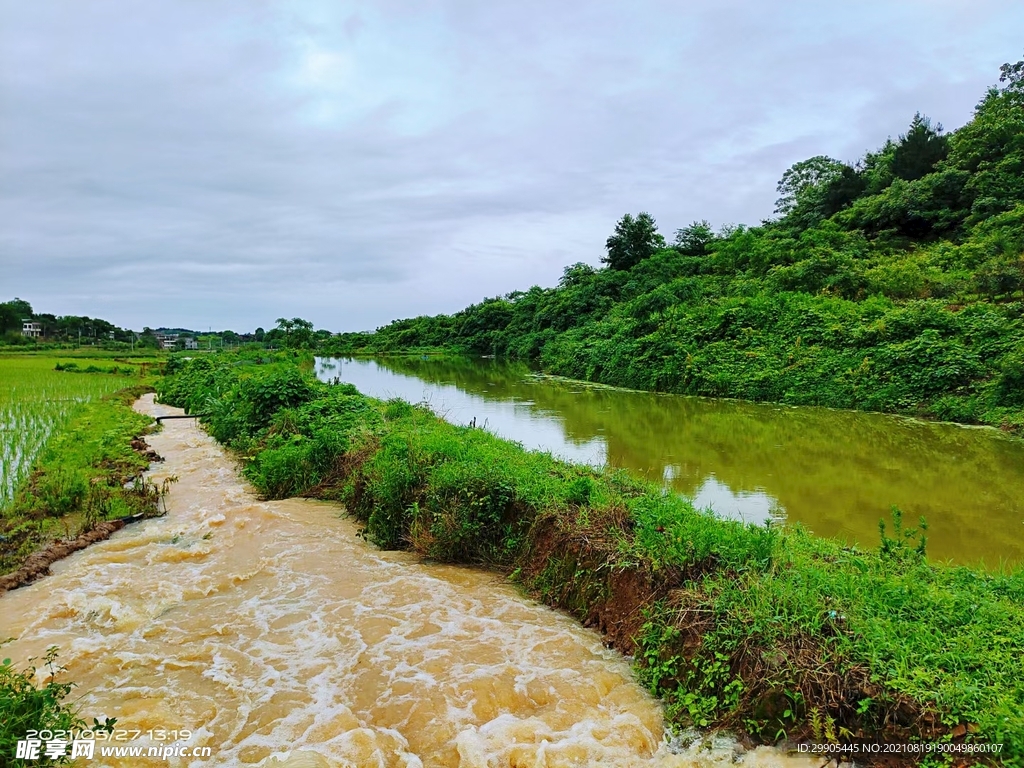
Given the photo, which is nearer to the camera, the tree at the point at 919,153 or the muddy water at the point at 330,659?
the muddy water at the point at 330,659

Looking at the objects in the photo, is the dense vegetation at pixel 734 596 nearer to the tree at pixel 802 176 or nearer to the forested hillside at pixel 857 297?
the forested hillside at pixel 857 297

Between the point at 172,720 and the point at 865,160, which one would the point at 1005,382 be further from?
the point at 865,160

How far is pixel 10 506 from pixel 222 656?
4.97 meters

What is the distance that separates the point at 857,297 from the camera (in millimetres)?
18734

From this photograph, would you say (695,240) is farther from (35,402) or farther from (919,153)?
(35,402)

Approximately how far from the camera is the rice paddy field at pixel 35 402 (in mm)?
9209

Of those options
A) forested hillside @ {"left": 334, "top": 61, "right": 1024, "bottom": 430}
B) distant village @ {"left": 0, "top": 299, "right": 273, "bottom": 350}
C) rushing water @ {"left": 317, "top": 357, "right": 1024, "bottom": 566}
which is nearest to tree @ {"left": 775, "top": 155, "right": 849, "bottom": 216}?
forested hillside @ {"left": 334, "top": 61, "right": 1024, "bottom": 430}

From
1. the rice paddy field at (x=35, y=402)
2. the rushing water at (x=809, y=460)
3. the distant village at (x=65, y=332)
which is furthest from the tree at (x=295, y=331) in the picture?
the rushing water at (x=809, y=460)

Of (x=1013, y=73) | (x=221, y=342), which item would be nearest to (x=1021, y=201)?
(x=1013, y=73)

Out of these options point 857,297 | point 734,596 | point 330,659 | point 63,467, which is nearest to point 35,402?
point 63,467

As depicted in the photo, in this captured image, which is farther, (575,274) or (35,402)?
(575,274)

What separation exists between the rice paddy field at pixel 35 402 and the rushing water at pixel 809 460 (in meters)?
8.21

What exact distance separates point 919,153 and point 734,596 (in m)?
31.2

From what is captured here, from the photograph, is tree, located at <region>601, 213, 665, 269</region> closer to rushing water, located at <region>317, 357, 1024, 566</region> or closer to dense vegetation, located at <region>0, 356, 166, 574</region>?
rushing water, located at <region>317, 357, 1024, 566</region>
